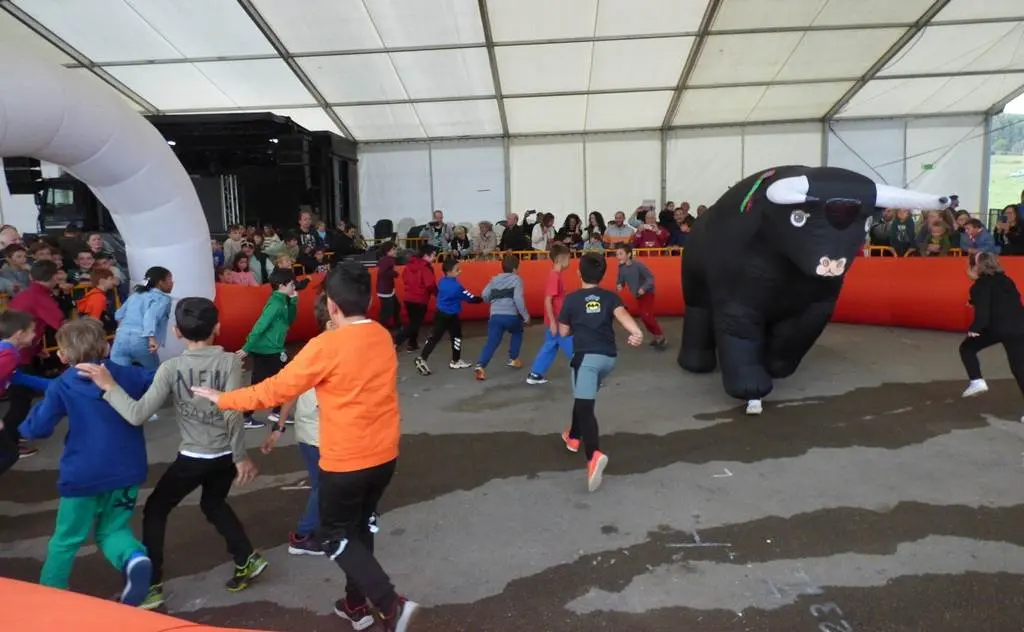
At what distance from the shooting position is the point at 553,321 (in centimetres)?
706

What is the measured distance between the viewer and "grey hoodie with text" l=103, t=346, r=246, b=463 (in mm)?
3254

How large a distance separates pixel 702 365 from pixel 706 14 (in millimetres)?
7069

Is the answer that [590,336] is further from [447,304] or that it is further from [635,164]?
[635,164]

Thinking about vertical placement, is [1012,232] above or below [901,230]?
below

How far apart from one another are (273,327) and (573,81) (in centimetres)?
1030

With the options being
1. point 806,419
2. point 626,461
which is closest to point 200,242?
point 626,461

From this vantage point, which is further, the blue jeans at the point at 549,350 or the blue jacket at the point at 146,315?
the blue jeans at the point at 549,350

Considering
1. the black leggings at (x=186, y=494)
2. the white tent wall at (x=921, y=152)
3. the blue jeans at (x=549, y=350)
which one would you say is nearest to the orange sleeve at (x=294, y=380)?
the black leggings at (x=186, y=494)

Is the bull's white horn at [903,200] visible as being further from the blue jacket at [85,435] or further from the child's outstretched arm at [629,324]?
the blue jacket at [85,435]

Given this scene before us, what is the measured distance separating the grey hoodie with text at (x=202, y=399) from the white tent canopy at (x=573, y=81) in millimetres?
9522

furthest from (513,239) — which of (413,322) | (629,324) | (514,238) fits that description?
(629,324)

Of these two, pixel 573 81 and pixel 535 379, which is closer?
pixel 535 379

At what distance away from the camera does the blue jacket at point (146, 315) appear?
5.90 metres

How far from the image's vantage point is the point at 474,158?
17375 mm
